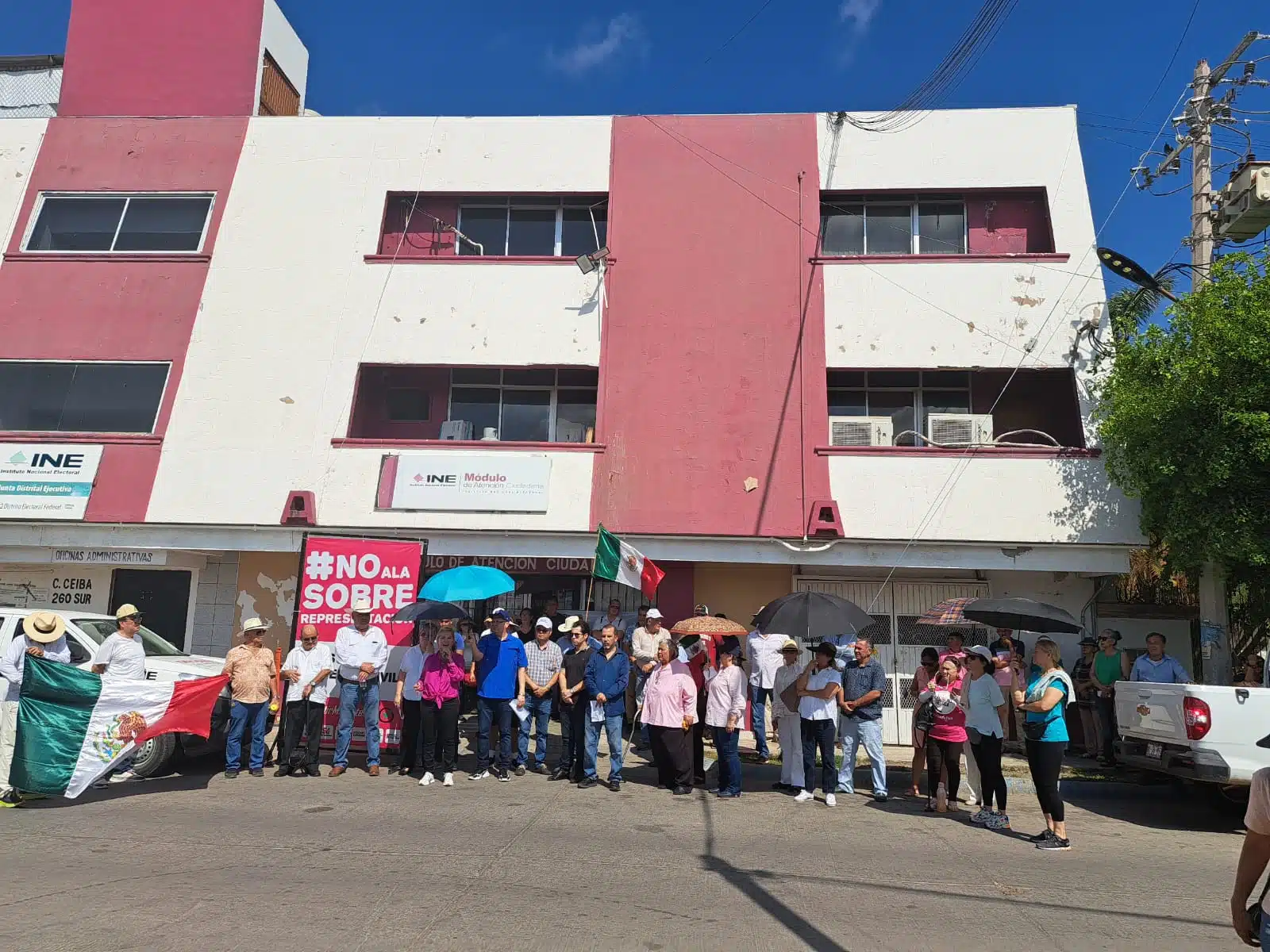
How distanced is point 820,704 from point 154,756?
23.9ft

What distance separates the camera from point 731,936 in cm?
561

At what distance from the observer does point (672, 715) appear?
10391 millimetres

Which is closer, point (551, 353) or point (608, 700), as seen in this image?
point (608, 700)

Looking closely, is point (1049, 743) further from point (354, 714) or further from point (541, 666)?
point (354, 714)

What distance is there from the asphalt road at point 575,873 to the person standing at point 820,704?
1.58 feet

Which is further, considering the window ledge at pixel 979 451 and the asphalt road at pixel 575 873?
the window ledge at pixel 979 451

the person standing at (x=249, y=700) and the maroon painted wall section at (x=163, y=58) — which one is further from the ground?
the maroon painted wall section at (x=163, y=58)

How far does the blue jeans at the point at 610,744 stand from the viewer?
1061cm

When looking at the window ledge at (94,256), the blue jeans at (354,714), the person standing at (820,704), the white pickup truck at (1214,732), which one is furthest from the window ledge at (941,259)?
the window ledge at (94,256)

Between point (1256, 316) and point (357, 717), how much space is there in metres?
12.1

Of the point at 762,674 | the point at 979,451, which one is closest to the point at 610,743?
the point at 762,674

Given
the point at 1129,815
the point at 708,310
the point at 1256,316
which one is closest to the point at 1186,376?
the point at 1256,316

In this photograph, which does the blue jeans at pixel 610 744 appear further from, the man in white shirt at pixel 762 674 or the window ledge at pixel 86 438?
the window ledge at pixel 86 438

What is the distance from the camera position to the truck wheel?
10.4 metres
